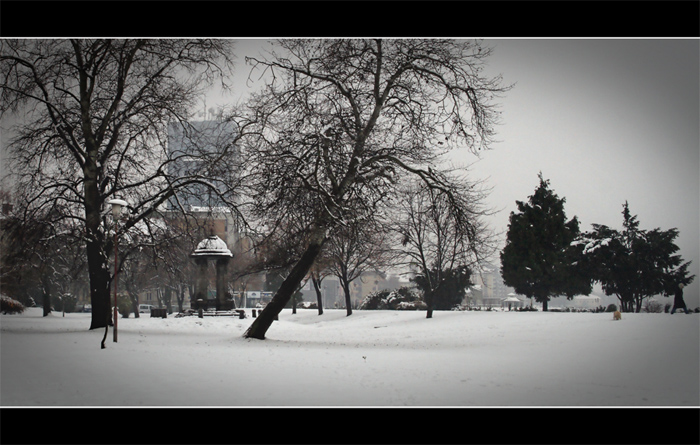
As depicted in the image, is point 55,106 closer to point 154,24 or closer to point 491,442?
point 154,24

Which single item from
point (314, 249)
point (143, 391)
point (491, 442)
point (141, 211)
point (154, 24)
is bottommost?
point (491, 442)

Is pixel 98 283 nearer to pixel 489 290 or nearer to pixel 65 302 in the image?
pixel 65 302

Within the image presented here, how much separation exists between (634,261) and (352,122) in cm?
1756

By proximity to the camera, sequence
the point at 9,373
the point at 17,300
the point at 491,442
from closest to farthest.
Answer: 1. the point at 491,442
2. the point at 9,373
3. the point at 17,300

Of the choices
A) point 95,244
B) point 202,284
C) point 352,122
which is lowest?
point 202,284

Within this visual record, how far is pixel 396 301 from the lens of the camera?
4619 centimetres

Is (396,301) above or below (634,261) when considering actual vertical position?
below

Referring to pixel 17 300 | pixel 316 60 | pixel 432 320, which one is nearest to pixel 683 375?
pixel 316 60

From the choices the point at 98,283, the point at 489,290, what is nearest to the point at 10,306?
the point at 98,283

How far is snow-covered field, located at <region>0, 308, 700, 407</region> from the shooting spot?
397 inches

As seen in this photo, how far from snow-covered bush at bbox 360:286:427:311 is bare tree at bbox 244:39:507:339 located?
84.9 feet

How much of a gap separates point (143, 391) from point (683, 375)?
10804mm

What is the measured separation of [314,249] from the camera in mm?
17766

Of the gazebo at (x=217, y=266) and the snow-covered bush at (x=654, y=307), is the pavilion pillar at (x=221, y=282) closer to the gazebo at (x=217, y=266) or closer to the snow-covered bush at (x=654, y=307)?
the gazebo at (x=217, y=266)
